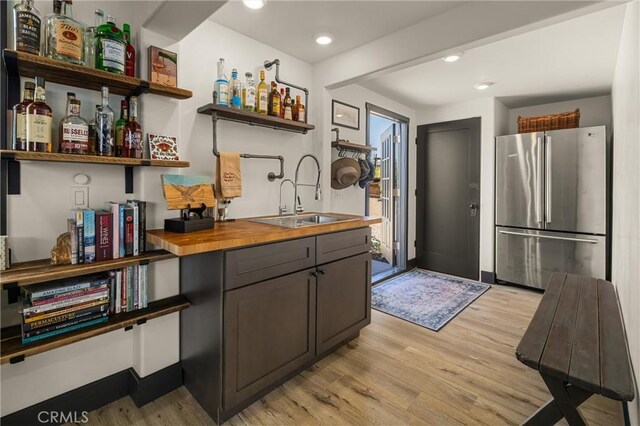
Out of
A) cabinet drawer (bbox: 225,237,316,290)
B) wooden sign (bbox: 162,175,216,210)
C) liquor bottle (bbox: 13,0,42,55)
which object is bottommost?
cabinet drawer (bbox: 225,237,316,290)

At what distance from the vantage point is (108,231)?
1.54m

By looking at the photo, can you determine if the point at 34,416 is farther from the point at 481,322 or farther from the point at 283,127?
the point at 481,322

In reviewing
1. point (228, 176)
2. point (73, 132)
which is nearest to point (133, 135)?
point (73, 132)

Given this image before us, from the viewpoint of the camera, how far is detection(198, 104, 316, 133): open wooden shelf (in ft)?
6.64

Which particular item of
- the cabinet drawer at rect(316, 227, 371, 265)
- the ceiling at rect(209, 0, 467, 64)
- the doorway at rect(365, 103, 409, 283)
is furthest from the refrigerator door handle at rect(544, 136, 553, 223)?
the cabinet drawer at rect(316, 227, 371, 265)

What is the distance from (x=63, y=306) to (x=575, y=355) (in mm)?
2233

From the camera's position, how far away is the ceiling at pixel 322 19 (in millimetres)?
1991

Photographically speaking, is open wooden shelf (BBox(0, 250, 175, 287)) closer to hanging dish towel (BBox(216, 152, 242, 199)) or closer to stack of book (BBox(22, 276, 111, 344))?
stack of book (BBox(22, 276, 111, 344))

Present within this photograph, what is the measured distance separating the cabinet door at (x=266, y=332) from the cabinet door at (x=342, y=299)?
0.32ft

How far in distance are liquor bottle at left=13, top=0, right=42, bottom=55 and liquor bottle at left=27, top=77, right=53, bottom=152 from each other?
126 millimetres

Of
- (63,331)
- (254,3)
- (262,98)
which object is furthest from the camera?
(262,98)

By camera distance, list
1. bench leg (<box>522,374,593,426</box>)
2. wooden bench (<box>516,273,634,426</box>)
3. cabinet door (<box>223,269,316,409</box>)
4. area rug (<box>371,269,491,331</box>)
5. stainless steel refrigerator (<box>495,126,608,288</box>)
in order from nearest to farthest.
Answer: wooden bench (<box>516,273,634,426</box>) < bench leg (<box>522,374,593,426</box>) < cabinet door (<box>223,269,316,409</box>) < area rug (<box>371,269,491,331</box>) < stainless steel refrigerator (<box>495,126,608,288</box>)

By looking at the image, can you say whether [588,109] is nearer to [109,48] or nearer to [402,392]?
[402,392]

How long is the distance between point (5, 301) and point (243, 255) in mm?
1104
